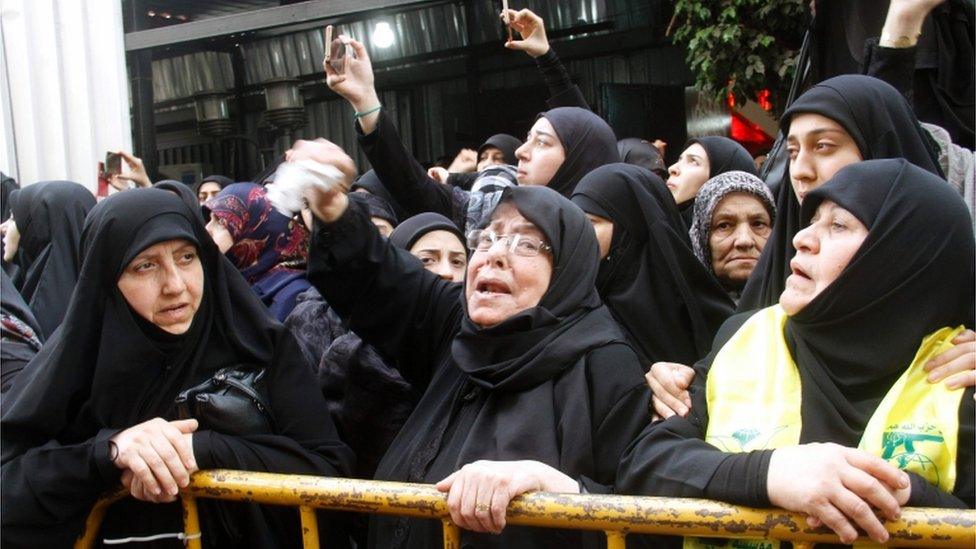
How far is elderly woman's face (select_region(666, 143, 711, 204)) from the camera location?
4.19m

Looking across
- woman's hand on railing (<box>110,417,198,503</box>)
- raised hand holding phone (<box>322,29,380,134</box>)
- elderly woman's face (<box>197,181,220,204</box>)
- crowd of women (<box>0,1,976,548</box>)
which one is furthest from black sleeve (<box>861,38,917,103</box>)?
elderly woman's face (<box>197,181,220,204</box>)

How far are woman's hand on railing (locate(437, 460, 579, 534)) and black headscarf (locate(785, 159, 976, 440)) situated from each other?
54 centimetres

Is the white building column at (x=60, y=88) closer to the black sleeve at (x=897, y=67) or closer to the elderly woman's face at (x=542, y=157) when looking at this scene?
the elderly woman's face at (x=542, y=157)

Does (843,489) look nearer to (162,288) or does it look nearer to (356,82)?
(162,288)

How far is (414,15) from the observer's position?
9.25 meters

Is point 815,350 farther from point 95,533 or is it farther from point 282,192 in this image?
point 95,533

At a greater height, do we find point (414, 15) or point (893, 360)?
point (414, 15)

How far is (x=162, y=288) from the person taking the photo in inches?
103

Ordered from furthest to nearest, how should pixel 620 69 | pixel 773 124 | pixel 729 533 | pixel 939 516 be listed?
pixel 620 69 < pixel 773 124 < pixel 729 533 < pixel 939 516

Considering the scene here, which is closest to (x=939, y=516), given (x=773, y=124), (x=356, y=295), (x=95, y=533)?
(x=356, y=295)

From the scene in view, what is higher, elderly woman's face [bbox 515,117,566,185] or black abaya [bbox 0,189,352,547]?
elderly woman's face [bbox 515,117,566,185]

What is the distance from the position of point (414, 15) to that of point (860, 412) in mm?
7840

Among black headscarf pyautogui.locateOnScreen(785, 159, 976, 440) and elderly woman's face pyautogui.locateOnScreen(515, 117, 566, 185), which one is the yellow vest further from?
elderly woman's face pyautogui.locateOnScreen(515, 117, 566, 185)

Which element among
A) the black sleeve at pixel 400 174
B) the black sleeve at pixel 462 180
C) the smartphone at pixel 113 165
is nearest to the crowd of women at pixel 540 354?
the black sleeve at pixel 400 174
